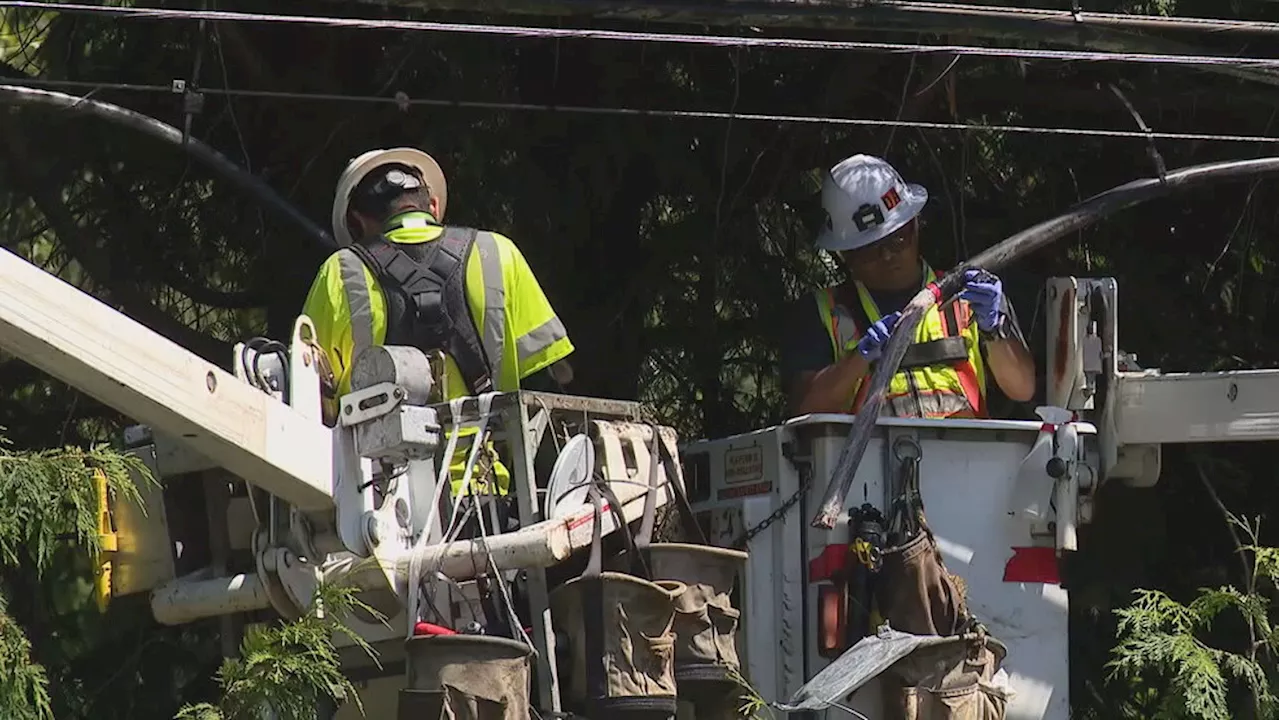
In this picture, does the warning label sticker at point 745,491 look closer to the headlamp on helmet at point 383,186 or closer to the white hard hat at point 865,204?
the white hard hat at point 865,204

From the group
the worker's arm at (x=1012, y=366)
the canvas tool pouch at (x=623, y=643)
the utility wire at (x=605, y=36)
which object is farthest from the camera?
the worker's arm at (x=1012, y=366)

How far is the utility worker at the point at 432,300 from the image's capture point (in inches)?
288

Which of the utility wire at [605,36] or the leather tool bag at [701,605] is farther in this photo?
the utility wire at [605,36]

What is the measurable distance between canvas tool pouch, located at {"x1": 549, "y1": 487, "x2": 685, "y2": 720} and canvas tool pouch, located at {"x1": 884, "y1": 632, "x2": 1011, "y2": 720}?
77 cm

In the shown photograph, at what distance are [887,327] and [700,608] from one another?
1.39 meters

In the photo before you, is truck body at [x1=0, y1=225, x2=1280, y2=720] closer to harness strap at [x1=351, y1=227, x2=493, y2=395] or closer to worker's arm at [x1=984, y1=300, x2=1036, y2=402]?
worker's arm at [x1=984, y1=300, x2=1036, y2=402]

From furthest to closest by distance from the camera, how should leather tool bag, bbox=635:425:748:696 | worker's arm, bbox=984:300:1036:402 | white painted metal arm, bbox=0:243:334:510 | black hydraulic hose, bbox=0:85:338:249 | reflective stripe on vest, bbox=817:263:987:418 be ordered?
black hydraulic hose, bbox=0:85:338:249
worker's arm, bbox=984:300:1036:402
reflective stripe on vest, bbox=817:263:987:418
leather tool bag, bbox=635:425:748:696
white painted metal arm, bbox=0:243:334:510

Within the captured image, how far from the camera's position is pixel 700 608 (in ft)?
22.4

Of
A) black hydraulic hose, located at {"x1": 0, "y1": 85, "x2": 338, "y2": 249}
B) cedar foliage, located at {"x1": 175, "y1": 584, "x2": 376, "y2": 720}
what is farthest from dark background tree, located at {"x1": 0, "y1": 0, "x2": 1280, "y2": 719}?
cedar foliage, located at {"x1": 175, "y1": 584, "x2": 376, "y2": 720}

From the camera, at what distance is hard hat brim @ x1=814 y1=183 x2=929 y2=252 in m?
8.20

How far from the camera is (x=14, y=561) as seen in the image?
6238mm

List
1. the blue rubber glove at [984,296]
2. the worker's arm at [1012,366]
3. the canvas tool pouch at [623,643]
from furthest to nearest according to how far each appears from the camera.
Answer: the worker's arm at [1012,366] < the blue rubber glove at [984,296] < the canvas tool pouch at [623,643]

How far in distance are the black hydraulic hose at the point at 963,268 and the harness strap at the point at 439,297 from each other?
107 cm

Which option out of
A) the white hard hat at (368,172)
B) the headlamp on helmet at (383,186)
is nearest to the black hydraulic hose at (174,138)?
the white hard hat at (368,172)
